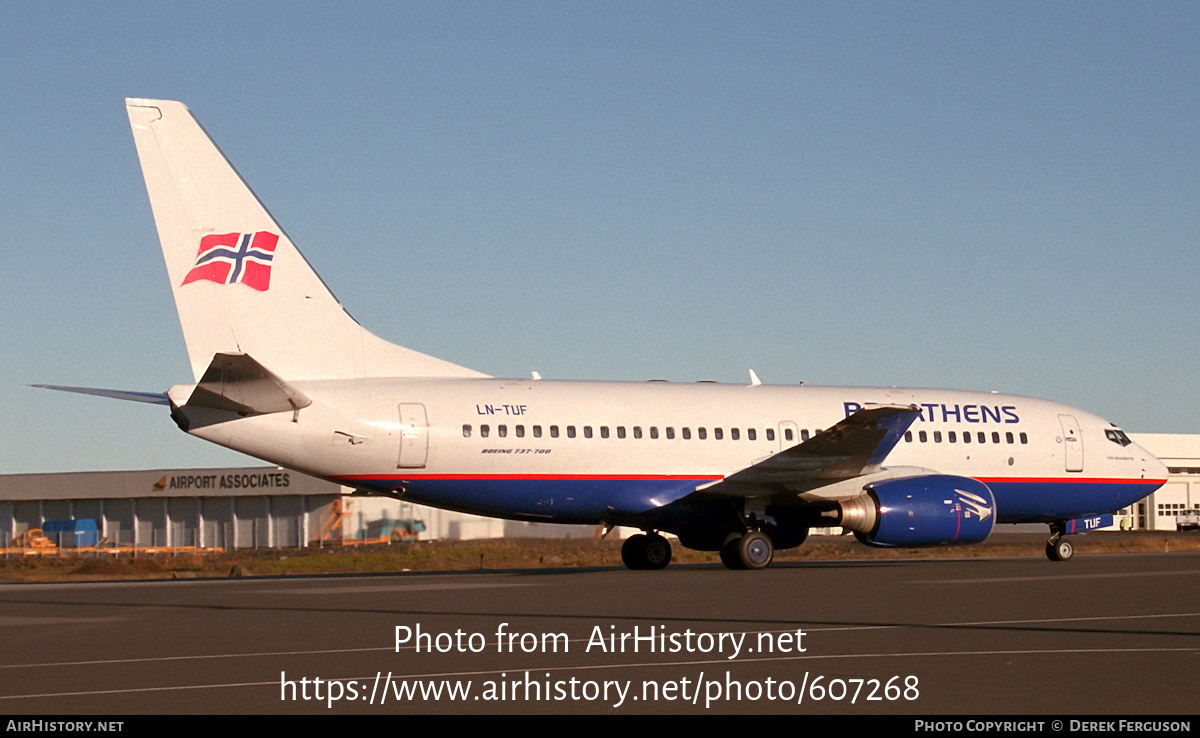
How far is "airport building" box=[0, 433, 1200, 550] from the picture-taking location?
5772 centimetres

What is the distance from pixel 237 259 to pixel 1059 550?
64.6ft

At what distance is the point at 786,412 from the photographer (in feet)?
90.1

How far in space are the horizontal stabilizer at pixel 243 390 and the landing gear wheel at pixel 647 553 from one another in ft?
27.4

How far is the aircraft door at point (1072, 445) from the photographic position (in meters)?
30.3

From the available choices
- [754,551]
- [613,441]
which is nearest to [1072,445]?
[754,551]

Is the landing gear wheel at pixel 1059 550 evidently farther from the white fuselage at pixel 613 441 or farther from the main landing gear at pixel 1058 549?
the white fuselage at pixel 613 441

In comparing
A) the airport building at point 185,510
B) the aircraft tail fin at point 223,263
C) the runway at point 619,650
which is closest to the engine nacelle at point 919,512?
the runway at point 619,650

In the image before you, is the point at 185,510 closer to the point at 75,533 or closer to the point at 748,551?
the point at 75,533

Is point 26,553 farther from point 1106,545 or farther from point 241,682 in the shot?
point 241,682

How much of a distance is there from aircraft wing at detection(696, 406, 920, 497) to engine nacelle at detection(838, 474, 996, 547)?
657 millimetres

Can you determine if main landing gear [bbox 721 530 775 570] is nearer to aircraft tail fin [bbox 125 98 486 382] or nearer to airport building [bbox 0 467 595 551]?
aircraft tail fin [bbox 125 98 486 382]

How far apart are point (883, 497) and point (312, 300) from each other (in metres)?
11.6

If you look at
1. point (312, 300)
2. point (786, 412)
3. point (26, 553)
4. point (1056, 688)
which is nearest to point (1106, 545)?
point (786, 412)

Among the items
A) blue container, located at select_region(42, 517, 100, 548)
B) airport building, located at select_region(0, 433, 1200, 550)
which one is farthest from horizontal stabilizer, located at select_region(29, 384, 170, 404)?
blue container, located at select_region(42, 517, 100, 548)
